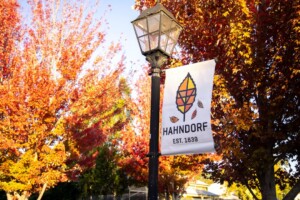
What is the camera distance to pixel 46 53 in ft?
35.4

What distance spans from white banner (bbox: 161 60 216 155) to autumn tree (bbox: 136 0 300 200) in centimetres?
336

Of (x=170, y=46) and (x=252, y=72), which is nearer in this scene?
(x=170, y=46)

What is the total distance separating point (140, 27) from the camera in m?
4.88

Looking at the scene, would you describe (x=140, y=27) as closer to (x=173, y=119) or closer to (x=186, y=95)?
(x=186, y=95)

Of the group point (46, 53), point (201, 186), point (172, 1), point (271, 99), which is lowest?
point (201, 186)

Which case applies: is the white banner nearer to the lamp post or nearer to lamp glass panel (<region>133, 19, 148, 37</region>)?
the lamp post

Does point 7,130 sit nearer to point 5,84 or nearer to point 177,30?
point 5,84

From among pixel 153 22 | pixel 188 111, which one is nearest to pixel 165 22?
pixel 153 22

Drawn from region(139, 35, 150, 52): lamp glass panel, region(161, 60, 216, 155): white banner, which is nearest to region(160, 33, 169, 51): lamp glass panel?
region(139, 35, 150, 52): lamp glass panel

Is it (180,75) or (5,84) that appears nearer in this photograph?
(180,75)

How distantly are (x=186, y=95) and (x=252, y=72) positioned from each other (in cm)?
436

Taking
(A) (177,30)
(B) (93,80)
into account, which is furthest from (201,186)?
(A) (177,30)

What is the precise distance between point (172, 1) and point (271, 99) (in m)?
3.77

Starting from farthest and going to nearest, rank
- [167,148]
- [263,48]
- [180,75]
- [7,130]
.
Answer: [7,130] → [263,48] → [180,75] → [167,148]
